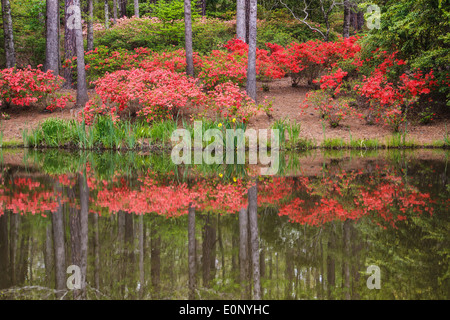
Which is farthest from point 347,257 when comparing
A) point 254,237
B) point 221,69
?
point 221,69

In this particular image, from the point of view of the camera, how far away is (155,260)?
9.55 feet

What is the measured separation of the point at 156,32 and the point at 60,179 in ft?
41.2

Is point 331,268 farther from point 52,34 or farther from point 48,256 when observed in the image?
point 52,34

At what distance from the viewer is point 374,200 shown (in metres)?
4.76

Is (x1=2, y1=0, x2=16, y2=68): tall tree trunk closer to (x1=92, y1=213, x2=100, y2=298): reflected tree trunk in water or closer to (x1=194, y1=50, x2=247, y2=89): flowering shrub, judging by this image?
(x1=194, y1=50, x2=247, y2=89): flowering shrub

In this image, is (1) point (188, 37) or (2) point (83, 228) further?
(1) point (188, 37)

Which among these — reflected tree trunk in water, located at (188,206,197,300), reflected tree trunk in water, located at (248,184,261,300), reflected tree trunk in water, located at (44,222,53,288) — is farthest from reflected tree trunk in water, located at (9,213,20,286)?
reflected tree trunk in water, located at (248,184,261,300)

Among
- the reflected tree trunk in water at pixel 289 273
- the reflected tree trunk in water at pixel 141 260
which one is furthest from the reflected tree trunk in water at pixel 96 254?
the reflected tree trunk in water at pixel 289 273

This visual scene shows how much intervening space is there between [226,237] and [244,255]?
17.6 inches

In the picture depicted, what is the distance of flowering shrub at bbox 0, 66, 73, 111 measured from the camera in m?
14.2

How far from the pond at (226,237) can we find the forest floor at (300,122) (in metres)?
6.02

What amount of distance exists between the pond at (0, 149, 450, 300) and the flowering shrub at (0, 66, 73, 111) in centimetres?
866

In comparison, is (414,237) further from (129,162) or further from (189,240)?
(129,162)
